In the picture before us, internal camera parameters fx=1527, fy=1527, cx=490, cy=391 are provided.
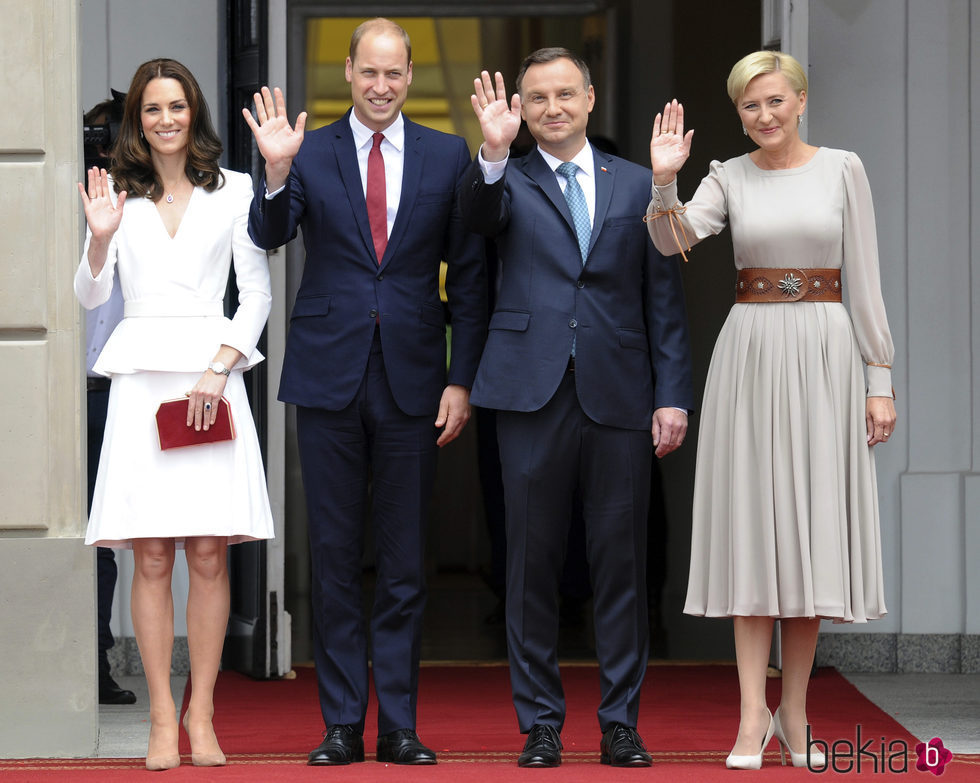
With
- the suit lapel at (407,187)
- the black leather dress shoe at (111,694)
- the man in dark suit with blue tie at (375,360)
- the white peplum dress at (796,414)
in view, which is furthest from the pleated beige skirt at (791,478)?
the black leather dress shoe at (111,694)

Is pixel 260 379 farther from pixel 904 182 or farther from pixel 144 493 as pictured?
pixel 904 182

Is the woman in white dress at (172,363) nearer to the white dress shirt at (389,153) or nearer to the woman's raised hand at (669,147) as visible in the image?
the white dress shirt at (389,153)

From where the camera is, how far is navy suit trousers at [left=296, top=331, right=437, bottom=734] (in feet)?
13.1

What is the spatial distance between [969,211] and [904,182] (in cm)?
27

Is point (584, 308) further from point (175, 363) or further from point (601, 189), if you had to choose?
point (175, 363)

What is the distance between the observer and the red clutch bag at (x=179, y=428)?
3.93 metres

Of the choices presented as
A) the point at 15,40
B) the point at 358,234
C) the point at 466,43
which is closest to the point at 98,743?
the point at 358,234


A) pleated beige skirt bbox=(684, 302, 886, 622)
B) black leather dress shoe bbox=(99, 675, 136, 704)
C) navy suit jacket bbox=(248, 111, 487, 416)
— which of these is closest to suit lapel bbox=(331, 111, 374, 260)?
navy suit jacket bbox=(248, 111, 487, 416)

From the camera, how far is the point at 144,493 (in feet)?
13.0

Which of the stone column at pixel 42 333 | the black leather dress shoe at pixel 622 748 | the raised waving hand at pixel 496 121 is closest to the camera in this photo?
the raised waving hand at pixel 496 121

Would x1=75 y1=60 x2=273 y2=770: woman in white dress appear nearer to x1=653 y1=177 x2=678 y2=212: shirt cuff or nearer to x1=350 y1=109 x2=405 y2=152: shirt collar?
x1=350 y1=109 x2=405 y2=152: shirt collar

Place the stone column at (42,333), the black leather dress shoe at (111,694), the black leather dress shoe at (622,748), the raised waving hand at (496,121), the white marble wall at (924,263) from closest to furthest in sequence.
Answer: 1. the raised waving hand at (496,121)
2. the black leather dress shoe at (622,748)
3. the stone column at (42,333)
4. the black leather dress shoe at (111,694)
5. the white marble wall at (924,263)

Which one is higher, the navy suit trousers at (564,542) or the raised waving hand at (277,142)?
the raised waving hand at (277,142)

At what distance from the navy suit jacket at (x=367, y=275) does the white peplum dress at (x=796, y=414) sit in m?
0.57
